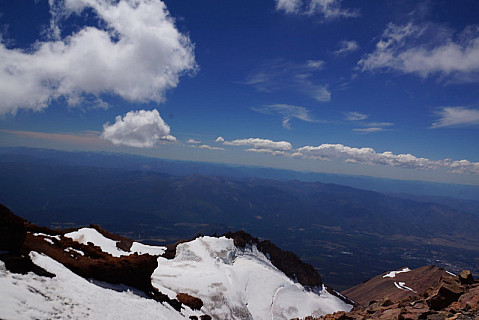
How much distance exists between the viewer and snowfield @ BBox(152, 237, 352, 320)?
57.1 meters

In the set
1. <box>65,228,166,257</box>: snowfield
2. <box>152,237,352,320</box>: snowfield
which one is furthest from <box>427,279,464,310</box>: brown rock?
<box>65,228,166,257</box>: snowfield

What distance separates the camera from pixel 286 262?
102688mm

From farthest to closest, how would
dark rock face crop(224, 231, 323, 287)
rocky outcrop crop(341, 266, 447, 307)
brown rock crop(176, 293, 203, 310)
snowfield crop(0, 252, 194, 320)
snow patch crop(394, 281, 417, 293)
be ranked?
snow patch crop(394, 281, 417, 293) < rocky outcrop crop(341, 266, 447, 307) < dark rock face crop(224, 231, 323, 287) < brown rock crop(176, 293, 203, 310) < snowfield crop(0, 252, 194, 320)

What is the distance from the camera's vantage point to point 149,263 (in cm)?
3431

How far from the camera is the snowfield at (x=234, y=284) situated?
5706cm

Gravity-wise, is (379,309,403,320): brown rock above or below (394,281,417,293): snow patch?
above

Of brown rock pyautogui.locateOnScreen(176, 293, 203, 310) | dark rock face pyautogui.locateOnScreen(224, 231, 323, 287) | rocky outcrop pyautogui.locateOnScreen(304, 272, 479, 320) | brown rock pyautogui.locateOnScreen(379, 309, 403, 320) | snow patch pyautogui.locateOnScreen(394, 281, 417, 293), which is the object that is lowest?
snow patch pyautogui.locateOnScreen(394, 281, 417, 293)

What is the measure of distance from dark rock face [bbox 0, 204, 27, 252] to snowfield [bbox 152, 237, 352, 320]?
111 feet

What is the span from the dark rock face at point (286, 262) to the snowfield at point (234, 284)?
3.51 m

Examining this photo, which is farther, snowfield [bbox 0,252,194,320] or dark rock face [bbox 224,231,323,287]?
dark rock face [bbox 224,231,323,287]

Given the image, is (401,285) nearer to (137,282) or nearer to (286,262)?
(286,262)

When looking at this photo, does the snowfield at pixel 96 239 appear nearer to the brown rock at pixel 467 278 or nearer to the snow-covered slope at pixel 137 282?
the snow-covered slope at pixel 137 282

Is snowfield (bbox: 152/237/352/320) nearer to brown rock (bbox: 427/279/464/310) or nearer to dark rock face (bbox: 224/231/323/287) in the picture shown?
dark rock face (bbox: 224/231/323/287)

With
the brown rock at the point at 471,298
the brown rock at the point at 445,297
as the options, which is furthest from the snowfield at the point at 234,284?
the brown rock at the point at 471,298
